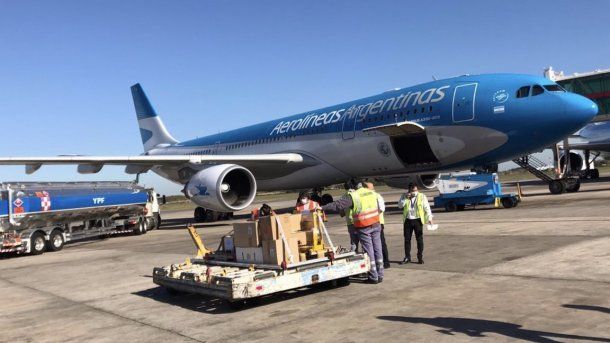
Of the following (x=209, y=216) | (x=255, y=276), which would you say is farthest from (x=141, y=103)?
(x=255, y=276)

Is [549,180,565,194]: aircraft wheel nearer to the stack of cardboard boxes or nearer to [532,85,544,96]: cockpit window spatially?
[532,85,544,96]: cockpit window

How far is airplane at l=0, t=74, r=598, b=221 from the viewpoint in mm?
15203

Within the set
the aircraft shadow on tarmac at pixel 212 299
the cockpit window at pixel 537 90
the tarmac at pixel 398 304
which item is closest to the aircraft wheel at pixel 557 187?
the cockpit window at pixel 537 90

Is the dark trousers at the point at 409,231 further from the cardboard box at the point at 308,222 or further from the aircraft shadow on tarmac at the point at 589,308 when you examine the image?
the aircraft shadow on tarmac at the point at 589,308

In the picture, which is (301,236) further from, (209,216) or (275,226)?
(209,216)

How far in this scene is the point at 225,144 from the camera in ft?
87.6

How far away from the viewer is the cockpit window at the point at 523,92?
1523 cm

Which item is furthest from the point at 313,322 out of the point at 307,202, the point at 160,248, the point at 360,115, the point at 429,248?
the point at 360,115

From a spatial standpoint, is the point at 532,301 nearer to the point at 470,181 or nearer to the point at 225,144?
the point at 470,181

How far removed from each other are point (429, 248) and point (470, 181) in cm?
871

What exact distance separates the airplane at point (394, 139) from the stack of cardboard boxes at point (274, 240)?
9300 millimetres

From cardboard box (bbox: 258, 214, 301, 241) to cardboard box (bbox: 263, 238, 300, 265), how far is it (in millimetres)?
88

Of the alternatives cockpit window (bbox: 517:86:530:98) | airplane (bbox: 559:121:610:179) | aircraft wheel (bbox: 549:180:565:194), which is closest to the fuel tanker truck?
cockpit window (bbox: 517:86:530:98)

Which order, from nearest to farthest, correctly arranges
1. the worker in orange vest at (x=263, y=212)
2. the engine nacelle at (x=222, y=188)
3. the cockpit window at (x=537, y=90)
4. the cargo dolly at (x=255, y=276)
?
the cargo dolly at (x=255, y=276) < the worker in orange vest at (x=263, y=212) < the cockpit window at (x=537, y=90) < the engine nacelle at (x=222, y=188)
